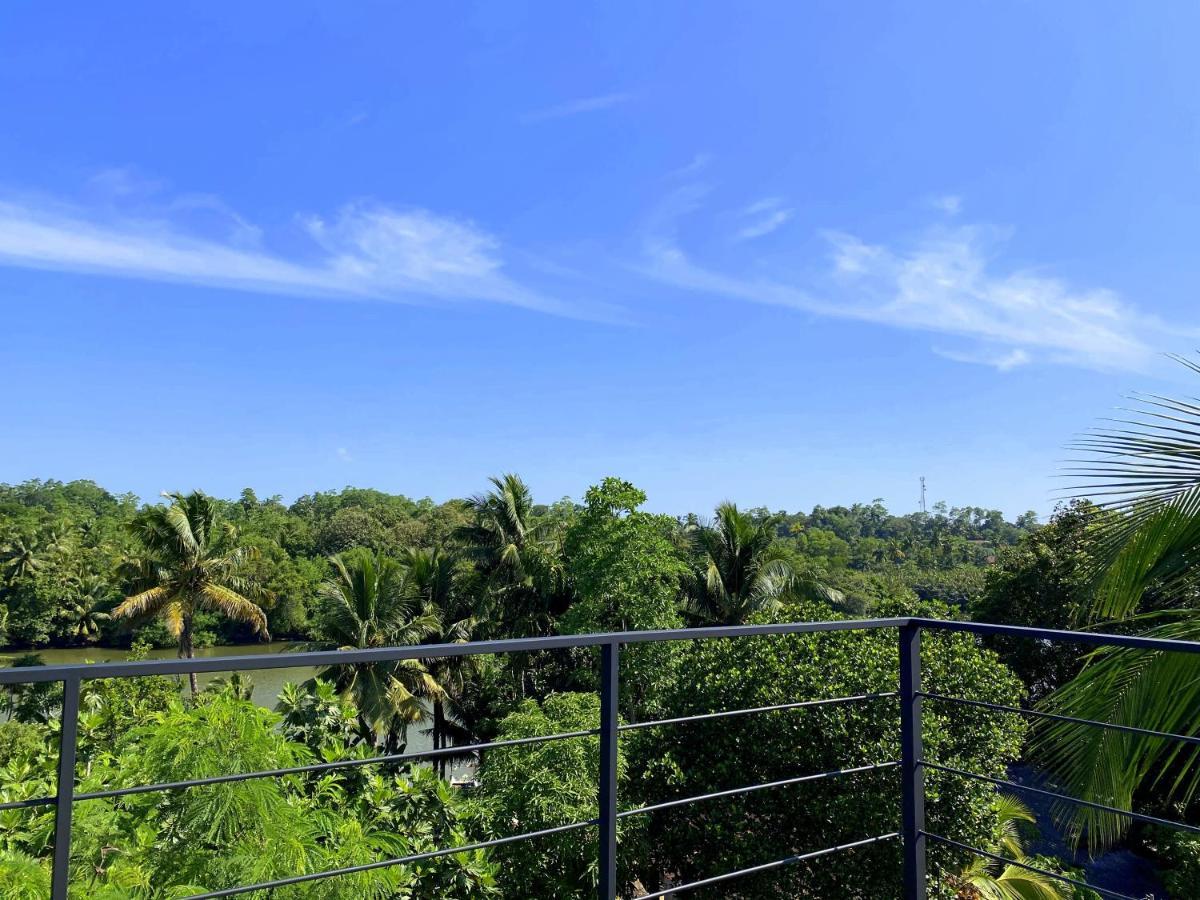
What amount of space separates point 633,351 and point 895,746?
22.6 meters

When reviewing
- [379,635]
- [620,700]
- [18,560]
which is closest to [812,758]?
[620,700]

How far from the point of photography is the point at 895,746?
31.4ft

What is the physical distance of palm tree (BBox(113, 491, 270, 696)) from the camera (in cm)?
1986

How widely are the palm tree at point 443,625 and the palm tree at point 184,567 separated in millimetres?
4233

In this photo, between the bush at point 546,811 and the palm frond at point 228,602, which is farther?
the palm frond at point 228,602

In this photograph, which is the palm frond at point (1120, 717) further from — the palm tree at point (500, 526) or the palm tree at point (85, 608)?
the palm tree at point (85, 608)

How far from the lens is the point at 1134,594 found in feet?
10.5

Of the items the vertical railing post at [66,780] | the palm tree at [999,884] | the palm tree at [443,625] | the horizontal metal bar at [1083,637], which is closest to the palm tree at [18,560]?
the palm tree at [443,625]

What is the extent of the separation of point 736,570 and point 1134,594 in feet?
58.5

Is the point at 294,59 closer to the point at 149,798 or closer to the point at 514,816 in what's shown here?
the point at 514,816

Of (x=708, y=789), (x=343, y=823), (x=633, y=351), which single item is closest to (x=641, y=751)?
(x=708, y=789)

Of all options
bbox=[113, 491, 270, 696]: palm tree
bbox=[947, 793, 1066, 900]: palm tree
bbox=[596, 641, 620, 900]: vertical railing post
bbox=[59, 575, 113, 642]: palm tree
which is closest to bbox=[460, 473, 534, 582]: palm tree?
bbox=[113, 491, 270, 696]: palm tree

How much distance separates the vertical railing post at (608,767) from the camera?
1521mm

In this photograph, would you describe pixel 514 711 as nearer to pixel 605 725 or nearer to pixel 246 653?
pixel 246 653
